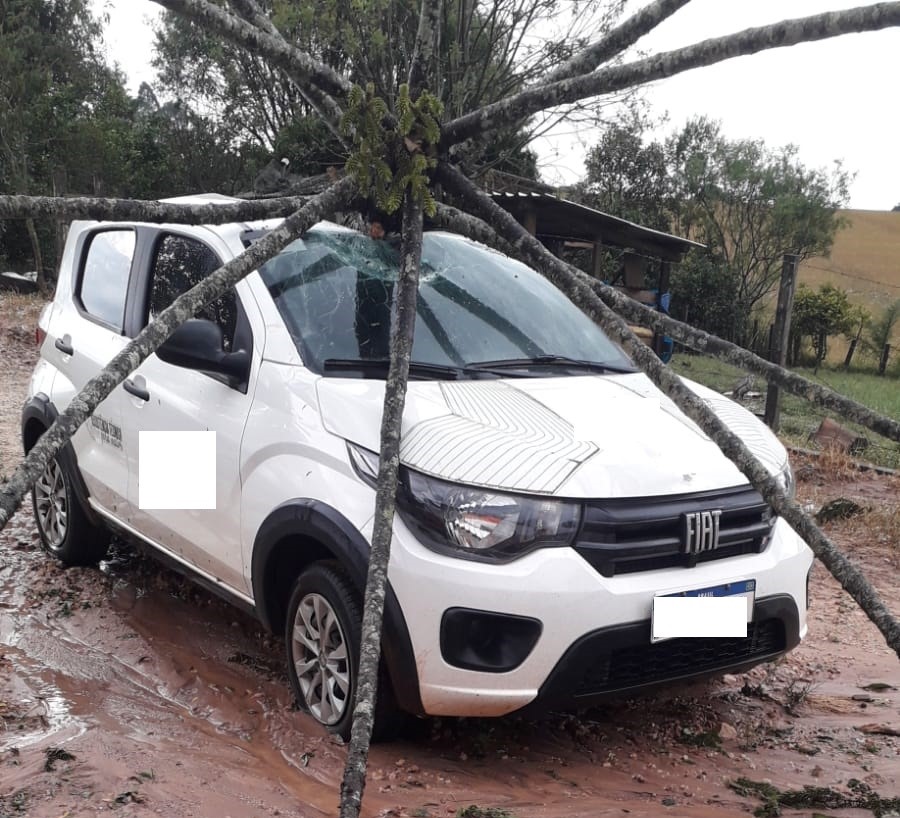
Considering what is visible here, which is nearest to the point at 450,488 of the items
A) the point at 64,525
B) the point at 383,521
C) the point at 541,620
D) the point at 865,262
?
the point at 383,521

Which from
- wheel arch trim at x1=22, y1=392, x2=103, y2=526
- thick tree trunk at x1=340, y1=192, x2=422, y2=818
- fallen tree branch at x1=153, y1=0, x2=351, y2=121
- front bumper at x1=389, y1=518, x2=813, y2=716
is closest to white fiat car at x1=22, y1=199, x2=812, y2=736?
front bumper at x1=389, y1=518, x2=813, y2=716

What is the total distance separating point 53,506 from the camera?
16.3ft

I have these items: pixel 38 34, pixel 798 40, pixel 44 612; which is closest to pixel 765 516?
pixel 798 40

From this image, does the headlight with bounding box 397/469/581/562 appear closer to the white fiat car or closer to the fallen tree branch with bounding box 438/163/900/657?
the white fiat car

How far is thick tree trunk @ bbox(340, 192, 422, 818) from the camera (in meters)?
2.12

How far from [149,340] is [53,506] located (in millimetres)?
3010

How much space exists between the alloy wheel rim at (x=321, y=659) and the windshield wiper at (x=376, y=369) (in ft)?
2.65

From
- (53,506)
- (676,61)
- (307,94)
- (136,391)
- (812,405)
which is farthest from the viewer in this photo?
(53,506)

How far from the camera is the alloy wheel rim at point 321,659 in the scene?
3080 millimetres

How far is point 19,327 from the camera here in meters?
12.9

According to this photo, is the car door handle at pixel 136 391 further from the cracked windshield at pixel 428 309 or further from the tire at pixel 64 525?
the tire at pixel 64 525

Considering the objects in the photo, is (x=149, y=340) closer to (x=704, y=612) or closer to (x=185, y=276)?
(x=185, y=276)

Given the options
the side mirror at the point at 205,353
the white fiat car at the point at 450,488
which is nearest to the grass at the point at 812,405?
the white fiat car at the point at 450,488

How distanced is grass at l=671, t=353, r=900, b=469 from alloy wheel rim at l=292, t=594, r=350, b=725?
2.11 metres
